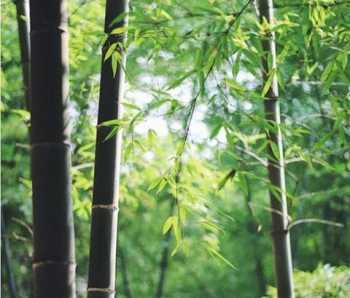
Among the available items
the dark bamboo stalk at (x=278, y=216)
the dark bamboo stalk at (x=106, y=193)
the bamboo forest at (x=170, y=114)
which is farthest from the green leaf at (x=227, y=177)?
the dark bamboo stalk at (x=278, y=216)

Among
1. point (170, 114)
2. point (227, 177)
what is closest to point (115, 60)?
point (170, 114)

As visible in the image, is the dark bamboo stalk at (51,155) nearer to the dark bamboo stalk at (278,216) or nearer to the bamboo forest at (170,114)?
the bamboo forest at (170,114)

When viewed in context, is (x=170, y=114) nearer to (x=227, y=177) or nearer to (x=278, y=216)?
(x=227, y=177)

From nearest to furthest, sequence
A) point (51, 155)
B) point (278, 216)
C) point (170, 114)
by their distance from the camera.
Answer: point (51, 155), point (170, 114), point (278, 216)

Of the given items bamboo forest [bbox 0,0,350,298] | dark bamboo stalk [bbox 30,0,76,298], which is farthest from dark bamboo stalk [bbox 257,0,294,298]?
dark bamboo stalk [bbox 30,0,76,298]

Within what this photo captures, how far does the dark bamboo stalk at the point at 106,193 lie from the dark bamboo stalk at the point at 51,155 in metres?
0.22

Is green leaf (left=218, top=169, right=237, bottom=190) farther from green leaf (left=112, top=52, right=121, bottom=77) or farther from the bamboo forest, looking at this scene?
green leaf (left=112, top=52, right=121, bottom=77)

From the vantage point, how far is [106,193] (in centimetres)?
205

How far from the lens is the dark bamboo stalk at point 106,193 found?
201 cm

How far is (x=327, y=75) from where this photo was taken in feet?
6.73

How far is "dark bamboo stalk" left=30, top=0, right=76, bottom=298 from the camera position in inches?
69.7

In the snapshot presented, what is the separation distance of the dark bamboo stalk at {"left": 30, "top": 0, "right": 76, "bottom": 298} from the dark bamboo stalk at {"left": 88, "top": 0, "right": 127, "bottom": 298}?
219 millimetres

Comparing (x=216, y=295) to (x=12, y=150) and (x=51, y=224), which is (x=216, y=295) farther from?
(x=51, y=224)

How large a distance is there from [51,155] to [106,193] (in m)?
0.30
